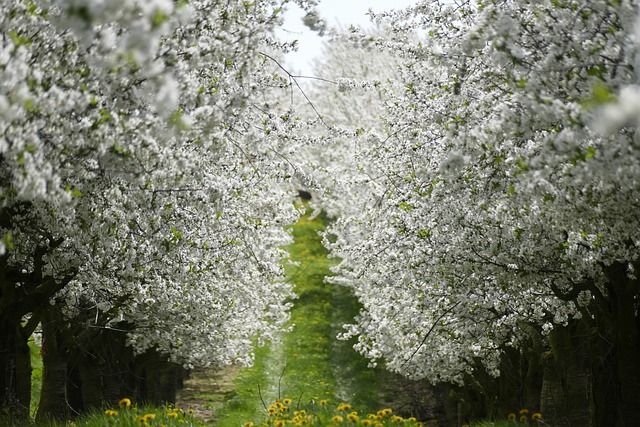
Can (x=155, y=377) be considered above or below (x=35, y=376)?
above

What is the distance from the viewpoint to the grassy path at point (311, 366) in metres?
30.4

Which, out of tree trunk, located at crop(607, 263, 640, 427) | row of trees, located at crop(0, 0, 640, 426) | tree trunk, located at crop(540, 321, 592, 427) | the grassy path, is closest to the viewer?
row of trees, located at crop(0, 0, 640, 426)

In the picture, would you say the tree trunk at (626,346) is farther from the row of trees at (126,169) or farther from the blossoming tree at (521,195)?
the row of trees at (126,169)

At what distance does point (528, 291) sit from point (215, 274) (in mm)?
7061

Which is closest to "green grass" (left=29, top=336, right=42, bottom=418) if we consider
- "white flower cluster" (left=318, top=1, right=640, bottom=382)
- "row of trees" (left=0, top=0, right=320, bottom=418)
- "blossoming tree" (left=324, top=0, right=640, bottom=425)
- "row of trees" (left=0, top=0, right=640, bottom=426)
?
"row of trees" (left=0, top=0, right=320, bottom=418)

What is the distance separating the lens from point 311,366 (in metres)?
35.8

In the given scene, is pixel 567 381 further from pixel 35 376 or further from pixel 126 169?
pixel 35 376

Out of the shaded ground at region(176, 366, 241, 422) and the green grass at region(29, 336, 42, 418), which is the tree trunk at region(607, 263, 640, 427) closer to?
the shaded ground at region(176, 366, 241, 422)

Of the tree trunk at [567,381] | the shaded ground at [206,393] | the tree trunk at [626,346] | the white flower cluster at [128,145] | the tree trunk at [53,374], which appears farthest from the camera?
the shaded ground at [206,393]

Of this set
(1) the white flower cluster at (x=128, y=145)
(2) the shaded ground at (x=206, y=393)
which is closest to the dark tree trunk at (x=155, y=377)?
(2) the shaded ground at (x=206, y=393)

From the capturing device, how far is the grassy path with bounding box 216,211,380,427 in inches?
1196

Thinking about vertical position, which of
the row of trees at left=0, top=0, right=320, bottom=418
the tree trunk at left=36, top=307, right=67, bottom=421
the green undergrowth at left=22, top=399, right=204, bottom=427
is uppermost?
the row of trees at left=0, top=0, right=320, bottom=418

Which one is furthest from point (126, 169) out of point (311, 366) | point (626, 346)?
point (311, 366)

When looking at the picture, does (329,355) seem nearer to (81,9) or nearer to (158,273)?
(158,273)
